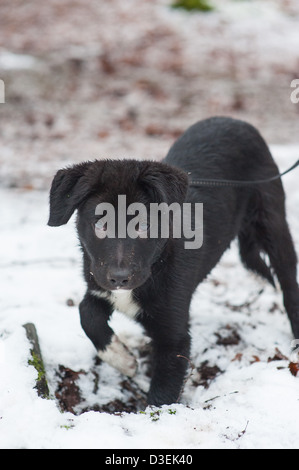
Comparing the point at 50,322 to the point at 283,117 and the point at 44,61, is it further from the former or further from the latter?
the point at 44,61

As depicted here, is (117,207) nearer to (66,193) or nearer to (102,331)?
(66,193)

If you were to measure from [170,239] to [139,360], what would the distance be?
1.08 m

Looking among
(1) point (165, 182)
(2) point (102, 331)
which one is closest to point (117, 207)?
(1) point (165, 182)

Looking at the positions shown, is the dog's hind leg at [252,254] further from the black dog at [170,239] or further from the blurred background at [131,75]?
the blurred background at [131,75]

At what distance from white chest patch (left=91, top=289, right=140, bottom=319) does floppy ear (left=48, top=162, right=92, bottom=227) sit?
564 millimetres

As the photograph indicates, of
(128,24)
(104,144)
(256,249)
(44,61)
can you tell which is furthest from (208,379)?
(128,24)

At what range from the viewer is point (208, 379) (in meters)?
3.90

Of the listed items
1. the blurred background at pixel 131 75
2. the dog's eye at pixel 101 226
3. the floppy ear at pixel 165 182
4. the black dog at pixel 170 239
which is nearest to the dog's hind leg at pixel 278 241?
the black dog at pixel 170 239

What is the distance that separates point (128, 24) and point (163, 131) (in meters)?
4.77

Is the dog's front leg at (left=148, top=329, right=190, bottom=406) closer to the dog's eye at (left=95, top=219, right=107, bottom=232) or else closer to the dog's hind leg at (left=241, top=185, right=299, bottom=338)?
the dog's eye at (left=95, top=219, right=107, bottom=232)

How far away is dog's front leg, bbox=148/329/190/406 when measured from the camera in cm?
343

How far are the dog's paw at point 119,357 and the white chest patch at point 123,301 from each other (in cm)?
29

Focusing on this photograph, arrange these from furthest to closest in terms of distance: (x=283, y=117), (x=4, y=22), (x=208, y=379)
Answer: (x=4, y=22) → (x=283, y=117) → (x=208, y=379)

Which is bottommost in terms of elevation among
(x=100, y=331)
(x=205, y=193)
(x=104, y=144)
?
(x=104, y=144)
